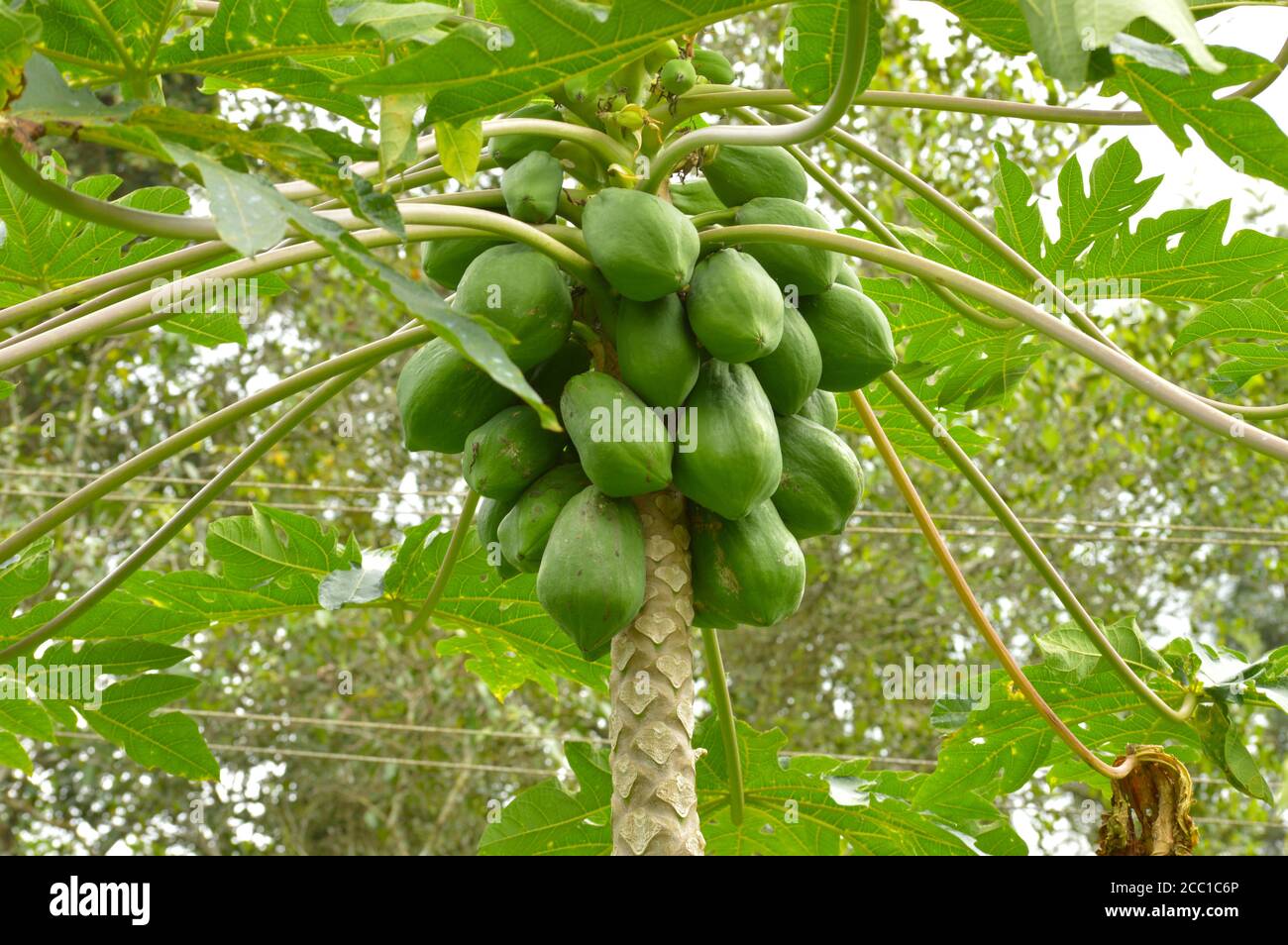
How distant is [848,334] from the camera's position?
1.40m

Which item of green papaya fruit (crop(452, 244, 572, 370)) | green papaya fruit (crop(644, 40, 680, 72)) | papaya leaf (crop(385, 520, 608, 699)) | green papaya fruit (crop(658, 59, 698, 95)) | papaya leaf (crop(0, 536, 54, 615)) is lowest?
papaya leaf (crop(385, 520, 608, 699))

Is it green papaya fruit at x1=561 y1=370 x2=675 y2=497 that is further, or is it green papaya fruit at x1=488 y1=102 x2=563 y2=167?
green papaya fruit at x1=488 y1=102 x2=563 y2=167

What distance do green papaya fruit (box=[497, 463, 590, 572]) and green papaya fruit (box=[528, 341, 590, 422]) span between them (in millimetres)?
80

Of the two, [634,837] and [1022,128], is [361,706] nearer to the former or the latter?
[1022,128]

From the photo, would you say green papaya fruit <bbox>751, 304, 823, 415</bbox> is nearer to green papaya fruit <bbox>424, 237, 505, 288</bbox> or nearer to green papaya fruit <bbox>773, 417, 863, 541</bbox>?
green papaya fruit <bbox>773, 417, 863, 541</bbox>

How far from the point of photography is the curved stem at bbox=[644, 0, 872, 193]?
1074 millimetres

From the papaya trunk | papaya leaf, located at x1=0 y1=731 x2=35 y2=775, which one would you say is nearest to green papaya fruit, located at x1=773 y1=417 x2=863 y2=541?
the papaya trunk

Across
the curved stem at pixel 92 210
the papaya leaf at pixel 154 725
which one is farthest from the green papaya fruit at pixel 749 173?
the papaya leaf at pixel 154 725

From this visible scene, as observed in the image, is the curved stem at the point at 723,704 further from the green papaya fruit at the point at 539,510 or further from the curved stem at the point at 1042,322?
the curved stem at the point at 1042,322

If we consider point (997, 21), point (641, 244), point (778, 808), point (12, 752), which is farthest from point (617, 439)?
point (12, 752)

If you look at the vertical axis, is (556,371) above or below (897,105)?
below

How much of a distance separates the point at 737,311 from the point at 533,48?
295mm

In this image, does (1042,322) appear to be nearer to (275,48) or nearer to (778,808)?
(275,48)

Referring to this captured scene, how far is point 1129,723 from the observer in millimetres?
1992
